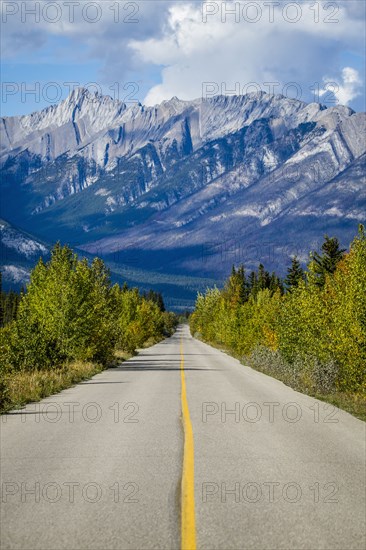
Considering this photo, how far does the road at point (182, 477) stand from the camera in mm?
6754

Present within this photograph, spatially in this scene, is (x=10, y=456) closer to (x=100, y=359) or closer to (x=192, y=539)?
(x=192, y=539)

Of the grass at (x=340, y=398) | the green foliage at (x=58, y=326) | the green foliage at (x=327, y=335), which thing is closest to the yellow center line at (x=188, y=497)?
the grass at (x=340, y=398)

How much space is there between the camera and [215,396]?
20453 mm

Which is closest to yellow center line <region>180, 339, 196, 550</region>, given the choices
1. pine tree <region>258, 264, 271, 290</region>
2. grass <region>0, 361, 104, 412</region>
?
grass <region>0, 361, 104, 412</region>

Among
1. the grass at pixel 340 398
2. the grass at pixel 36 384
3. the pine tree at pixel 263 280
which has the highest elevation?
the pine tree at pixel 263 280

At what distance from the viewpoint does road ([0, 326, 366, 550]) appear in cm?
675

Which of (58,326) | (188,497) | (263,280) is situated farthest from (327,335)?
(263,280)

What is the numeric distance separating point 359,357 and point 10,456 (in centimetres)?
1270

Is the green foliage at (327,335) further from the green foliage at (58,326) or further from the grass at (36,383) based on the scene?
the green foliage at (58,326)

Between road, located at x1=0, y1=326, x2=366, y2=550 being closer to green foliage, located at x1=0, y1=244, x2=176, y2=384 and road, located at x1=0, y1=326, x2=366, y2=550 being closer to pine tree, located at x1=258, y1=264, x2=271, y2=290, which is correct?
green foliage, located at x1=0, y1=244, x2=176, y2=384

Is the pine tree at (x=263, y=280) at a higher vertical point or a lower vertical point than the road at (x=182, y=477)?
higher

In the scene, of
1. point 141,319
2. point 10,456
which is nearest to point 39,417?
point 10,456

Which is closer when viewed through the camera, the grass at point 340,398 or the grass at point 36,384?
the grass at point 340,398

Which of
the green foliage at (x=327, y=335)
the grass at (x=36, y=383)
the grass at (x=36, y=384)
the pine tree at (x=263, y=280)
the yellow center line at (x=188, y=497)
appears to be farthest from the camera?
the pine tree at (x=263, y=280)
